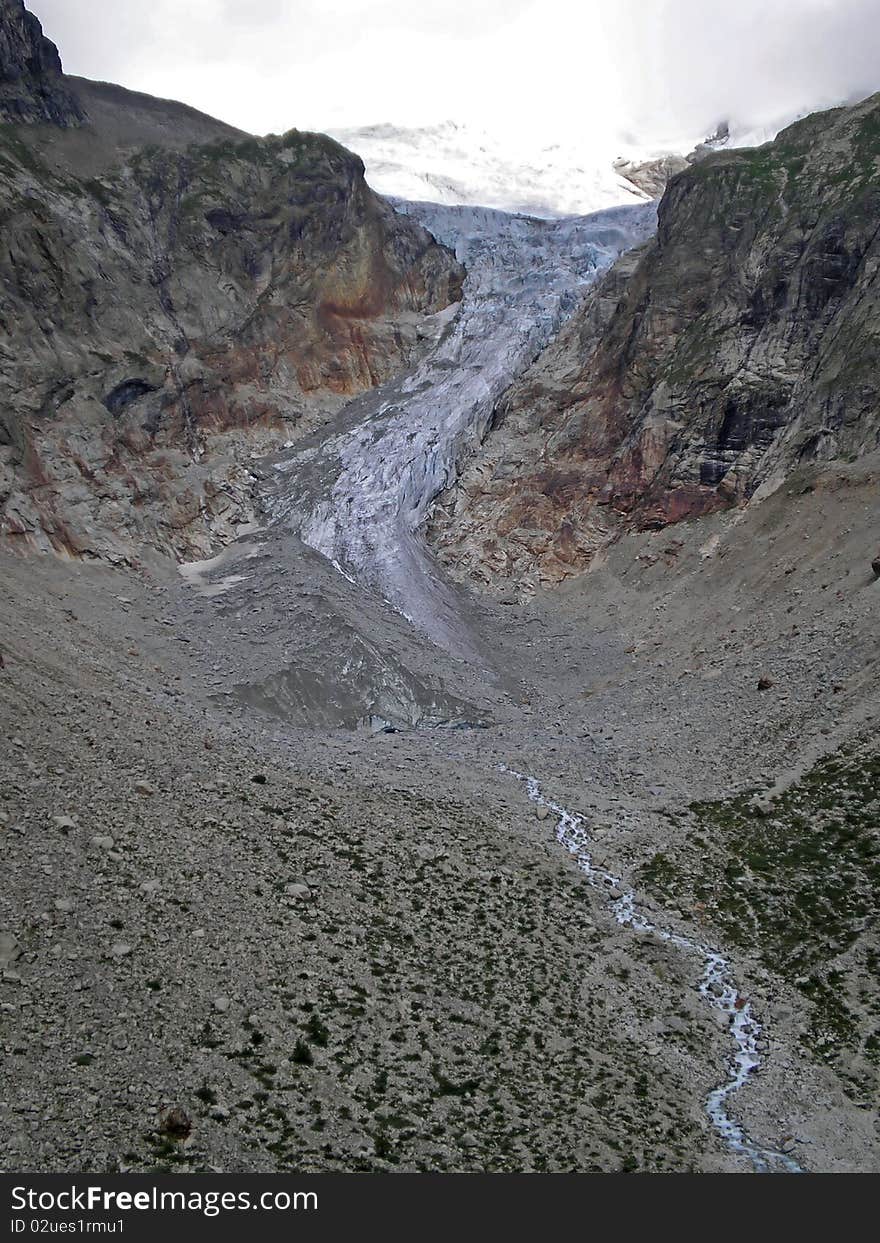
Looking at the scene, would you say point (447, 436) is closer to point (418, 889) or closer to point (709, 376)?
point (709, 376)

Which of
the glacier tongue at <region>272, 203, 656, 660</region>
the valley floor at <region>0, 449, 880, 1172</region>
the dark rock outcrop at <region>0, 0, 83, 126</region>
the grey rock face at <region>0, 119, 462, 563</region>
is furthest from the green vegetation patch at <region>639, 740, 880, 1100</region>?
the dark rock outcrop at <region>0, 0, 83, 126</region>

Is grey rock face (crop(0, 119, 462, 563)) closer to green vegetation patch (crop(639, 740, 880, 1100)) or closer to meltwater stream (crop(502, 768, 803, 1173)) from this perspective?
meltwater stream (crop(502, 768, 803, 1173))

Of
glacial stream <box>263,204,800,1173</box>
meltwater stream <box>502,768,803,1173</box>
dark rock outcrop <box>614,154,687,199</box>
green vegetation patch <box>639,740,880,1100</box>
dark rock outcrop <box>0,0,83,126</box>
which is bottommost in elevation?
meltwater stream <box>502,768,803,1173</box>

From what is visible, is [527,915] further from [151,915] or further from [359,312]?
[359,312]

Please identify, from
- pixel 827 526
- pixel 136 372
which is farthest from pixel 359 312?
pixel 827 526

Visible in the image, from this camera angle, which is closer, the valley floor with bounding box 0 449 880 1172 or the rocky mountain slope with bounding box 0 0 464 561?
the valley floor with bounding box 0 449 880 1172

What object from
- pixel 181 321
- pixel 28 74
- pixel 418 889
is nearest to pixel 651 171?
pixel 181 321
